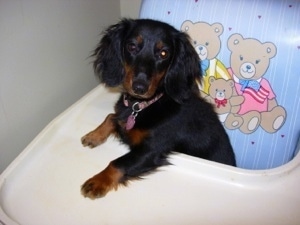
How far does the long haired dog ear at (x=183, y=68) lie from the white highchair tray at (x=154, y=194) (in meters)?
0.25

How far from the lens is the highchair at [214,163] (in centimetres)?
93

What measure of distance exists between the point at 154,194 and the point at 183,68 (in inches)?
18.8

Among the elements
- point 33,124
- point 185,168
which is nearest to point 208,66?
point 185,168

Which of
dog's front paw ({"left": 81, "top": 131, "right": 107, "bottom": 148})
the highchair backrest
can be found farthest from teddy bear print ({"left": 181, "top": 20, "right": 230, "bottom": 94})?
dog's front paw ({"left": 81, "top": 131, "right": 107, "bottom": 148})

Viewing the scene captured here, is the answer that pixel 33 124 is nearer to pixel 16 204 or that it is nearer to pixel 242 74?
pixel 16 204

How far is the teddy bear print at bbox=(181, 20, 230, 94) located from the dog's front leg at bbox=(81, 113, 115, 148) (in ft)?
1.37

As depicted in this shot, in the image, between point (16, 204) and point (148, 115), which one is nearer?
point (16, 204)

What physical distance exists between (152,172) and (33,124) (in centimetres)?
57

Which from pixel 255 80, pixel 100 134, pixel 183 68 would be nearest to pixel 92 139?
pixel 100 134

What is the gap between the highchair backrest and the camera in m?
1.09

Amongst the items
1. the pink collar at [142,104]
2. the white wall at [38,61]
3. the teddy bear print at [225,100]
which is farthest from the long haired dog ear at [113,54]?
the teddy bear print at [225,100]

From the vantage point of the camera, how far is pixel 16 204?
3.11 feet

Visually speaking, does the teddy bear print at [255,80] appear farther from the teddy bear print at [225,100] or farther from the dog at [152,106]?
the dog at [152,106]

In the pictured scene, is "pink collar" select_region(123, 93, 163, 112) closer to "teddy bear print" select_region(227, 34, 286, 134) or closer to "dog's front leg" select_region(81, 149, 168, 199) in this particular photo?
"dog's front leg" select_region(81, 149, 168, 199)
